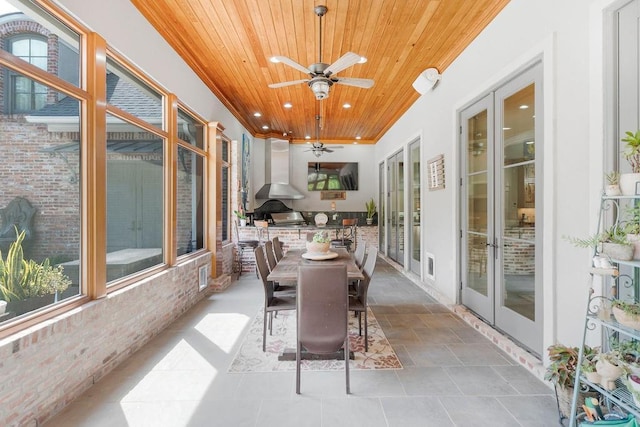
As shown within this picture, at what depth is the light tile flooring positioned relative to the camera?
77.0 inches

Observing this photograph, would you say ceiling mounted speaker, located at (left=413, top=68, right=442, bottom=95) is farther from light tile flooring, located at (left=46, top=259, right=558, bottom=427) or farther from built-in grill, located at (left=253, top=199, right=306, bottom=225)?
built-in grill, located at (left=253, top=199, right=306, bottom=225)

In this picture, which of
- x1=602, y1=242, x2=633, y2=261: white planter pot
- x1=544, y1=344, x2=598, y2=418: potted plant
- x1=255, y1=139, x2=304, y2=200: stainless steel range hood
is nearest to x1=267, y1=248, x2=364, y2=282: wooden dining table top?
x1=544, y1=344, x2=598, y2=418: potted plant

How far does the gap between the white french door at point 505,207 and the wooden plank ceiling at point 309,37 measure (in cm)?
86

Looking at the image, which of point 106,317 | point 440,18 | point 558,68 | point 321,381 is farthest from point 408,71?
point 106,317

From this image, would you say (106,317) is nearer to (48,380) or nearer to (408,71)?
(48,380)

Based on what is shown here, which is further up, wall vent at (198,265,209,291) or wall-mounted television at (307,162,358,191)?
wall-mounted television at (307,162,358,191)

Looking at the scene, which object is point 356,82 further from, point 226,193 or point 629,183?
point 226,193

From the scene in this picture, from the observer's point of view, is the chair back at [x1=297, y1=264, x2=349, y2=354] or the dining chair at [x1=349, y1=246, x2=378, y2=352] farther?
the dining chair at [x1=349, y1=246, x2=378, y2=352]

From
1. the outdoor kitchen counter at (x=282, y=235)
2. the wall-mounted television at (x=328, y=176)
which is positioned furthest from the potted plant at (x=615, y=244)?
the wall-mounted television at (x=328, y=176)

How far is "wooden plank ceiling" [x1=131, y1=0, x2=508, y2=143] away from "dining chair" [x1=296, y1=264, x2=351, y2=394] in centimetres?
239

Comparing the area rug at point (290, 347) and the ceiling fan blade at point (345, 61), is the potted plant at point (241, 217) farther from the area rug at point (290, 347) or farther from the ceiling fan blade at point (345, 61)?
the ceiling fan blade at point (345, 61)

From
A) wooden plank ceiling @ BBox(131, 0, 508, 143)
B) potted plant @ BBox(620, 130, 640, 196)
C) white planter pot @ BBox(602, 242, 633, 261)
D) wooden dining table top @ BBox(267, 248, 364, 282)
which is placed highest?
wooden plank ceiling @ BBox(131, 0, 508, 143)

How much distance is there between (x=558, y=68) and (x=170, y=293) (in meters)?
4.06

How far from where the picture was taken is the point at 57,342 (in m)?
1.97
